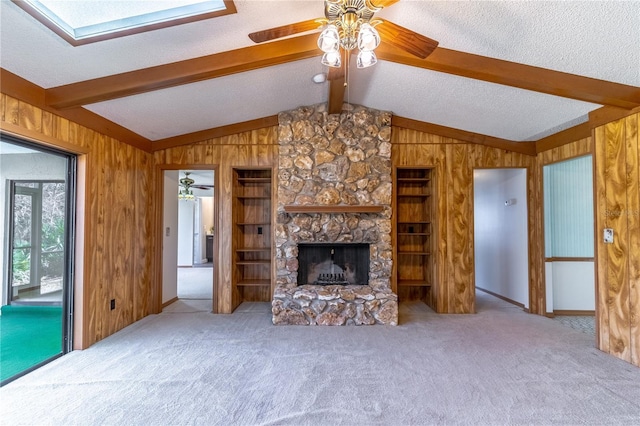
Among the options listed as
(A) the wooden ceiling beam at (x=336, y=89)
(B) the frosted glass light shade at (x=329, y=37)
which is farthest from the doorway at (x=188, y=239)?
(B) the frosted glass light shade at (x=329, y=37)

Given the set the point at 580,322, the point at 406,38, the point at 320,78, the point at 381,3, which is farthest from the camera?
the point at 580,322

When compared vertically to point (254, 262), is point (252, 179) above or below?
above

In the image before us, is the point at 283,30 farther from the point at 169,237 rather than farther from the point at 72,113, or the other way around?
the point at 169,237

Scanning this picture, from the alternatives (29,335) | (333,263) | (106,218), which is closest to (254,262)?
(333,263)

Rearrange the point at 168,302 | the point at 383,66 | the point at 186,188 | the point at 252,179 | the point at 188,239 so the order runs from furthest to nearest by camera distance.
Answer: the point at 188,239 → the point at 186,188 → the point at 168,302 → the point at 252,179 → the point at 383,66

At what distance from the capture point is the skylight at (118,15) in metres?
1.90

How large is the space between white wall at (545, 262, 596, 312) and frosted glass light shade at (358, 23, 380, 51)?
170 inches

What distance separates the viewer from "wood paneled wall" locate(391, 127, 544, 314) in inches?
171

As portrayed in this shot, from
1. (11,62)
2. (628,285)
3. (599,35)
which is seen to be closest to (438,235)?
(628,285)

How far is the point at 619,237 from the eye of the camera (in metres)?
2.88

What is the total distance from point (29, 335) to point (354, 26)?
14.4 ft

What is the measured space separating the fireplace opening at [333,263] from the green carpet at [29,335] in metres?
2.83

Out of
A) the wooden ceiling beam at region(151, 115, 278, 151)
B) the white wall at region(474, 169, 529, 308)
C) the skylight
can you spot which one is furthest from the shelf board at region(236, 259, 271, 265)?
the white wall at region(474, 169, 529, 308)

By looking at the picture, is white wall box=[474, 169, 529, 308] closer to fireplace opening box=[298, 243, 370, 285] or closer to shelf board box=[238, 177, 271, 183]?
fireplace opening box=[298, 243, 370, 285]
